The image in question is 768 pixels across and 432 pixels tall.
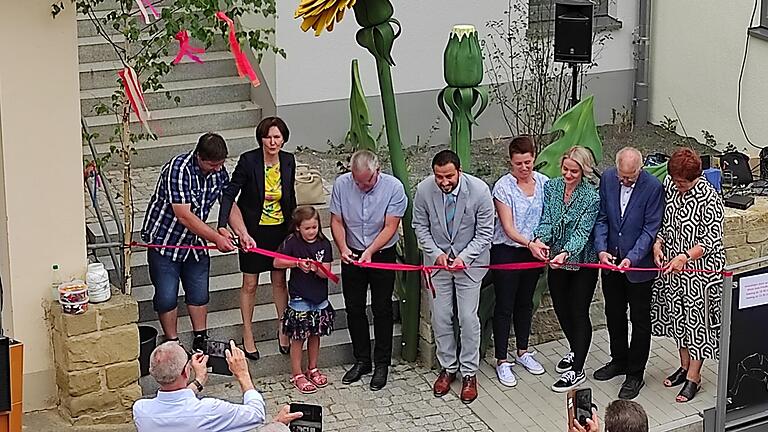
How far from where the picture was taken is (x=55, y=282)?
823cm

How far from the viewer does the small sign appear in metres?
7.42

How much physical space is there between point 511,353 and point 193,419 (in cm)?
372

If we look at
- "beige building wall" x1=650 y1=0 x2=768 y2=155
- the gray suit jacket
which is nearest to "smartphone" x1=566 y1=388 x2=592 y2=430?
the gray suit jacket

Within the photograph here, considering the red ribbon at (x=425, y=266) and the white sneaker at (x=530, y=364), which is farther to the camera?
the white sneaker at (x=530, y=364)

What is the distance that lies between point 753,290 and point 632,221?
125 cm

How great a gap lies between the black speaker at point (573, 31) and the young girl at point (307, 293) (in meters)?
3.89

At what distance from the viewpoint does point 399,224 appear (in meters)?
9.11

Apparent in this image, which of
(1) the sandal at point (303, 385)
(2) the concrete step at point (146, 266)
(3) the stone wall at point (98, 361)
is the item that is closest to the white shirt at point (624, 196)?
(1) the sandal at point (303, 385)

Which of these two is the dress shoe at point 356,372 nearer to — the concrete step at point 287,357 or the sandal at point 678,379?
the concrete step at point 287,357

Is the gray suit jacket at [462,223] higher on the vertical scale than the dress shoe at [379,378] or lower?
higher

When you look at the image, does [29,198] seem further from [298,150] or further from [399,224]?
[298,150]

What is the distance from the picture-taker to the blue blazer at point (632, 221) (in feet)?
27.9

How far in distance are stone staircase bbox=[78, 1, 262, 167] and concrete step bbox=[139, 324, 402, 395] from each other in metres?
2.55

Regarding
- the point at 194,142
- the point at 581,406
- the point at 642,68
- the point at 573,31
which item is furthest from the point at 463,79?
the point at 642,68
